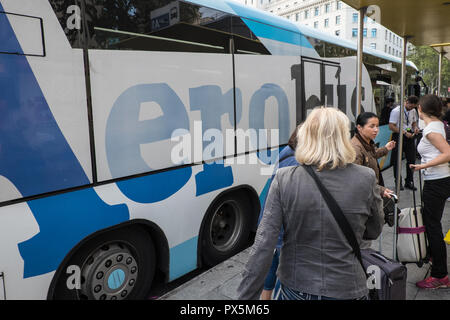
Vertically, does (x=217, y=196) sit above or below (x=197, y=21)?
below

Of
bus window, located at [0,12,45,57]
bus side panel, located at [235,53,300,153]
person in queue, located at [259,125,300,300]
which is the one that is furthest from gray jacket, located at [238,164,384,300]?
bus side panel, located at [235,53,300,153]

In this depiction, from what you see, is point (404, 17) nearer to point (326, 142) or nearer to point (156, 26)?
point (156, 26)

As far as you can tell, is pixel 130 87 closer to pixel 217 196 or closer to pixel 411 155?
pixel 217 196

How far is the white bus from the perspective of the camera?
93.4 inches

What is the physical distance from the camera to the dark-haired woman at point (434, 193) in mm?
3418

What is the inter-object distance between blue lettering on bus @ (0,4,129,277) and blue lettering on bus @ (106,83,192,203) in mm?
325

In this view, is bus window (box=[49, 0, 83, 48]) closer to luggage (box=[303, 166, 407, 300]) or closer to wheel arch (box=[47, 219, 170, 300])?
wheel arch (box=[47, 219, 170, 300])

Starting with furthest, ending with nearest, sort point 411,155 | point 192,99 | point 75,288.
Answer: point 411,155
point 192,99
point 75,288

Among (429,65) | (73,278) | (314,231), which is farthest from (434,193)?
(429,65)

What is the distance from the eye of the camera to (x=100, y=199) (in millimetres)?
2812

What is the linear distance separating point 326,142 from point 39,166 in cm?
193

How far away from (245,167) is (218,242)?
0.98 metres
